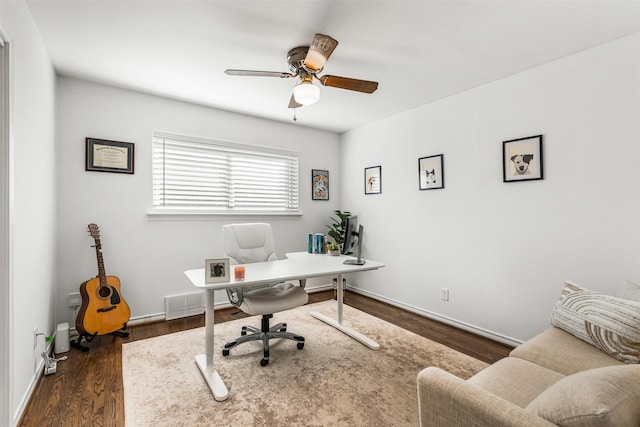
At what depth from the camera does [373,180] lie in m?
4.15

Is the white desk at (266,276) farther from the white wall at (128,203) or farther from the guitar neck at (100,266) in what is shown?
the white wall at (128,203)

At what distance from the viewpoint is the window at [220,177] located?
334 cm

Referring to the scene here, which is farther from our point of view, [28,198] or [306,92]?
[306,92]

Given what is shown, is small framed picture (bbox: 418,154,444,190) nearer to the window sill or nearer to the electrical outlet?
the window sill

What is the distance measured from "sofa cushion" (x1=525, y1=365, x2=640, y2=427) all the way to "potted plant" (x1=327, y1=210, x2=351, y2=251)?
11.0ft

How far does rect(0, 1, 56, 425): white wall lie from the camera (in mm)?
1598

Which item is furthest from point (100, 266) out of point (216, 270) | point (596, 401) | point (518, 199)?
point (518, 199)

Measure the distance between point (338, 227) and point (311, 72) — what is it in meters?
2.58

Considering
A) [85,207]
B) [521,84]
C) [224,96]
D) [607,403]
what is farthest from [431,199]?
[85,207]

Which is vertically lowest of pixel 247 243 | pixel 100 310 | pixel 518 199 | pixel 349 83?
pixel 100 310

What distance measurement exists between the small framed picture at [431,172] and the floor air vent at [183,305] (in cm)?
287

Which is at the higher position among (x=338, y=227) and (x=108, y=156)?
(x=108, y=156)

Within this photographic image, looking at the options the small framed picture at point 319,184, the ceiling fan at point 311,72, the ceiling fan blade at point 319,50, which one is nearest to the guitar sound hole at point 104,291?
the ceiling fan at point 311,72

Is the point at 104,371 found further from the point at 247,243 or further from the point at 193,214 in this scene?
the point at 193,214
